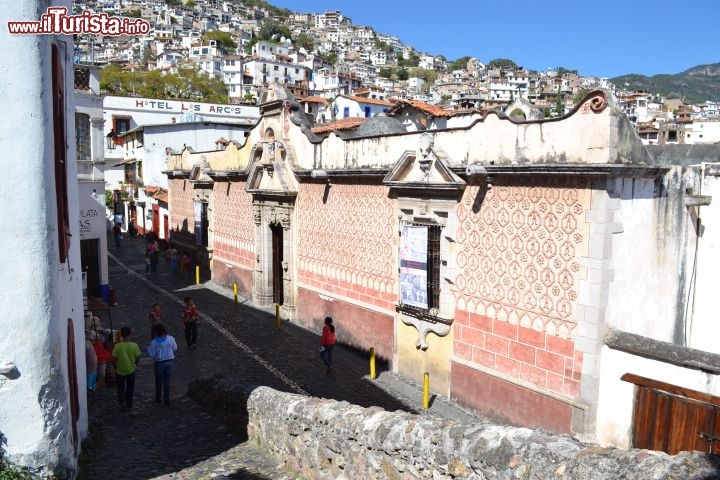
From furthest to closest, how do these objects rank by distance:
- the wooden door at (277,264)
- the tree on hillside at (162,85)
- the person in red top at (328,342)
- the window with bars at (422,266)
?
1. the tree on hillside at (162,85)
2. the wooden door at (277,264)
3. the person in red top at (328,342)
4. the window with bars at (422,266)

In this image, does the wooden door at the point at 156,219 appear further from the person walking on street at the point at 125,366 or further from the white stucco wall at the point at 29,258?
the white stucco wall at the point at 29,258

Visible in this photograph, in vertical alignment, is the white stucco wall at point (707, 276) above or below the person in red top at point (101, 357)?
above

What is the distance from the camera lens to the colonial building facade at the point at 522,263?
10062mm

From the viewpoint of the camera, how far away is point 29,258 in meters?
6.19

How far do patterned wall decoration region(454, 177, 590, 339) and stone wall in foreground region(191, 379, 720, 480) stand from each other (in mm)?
4912

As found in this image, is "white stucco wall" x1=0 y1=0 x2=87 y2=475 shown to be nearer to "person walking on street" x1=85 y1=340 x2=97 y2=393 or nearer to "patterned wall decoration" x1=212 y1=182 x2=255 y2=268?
"person walking on street" x1=85 y1=340 x2=97 y2=393

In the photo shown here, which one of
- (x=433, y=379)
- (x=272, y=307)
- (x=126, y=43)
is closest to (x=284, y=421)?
(x=433, y=379)

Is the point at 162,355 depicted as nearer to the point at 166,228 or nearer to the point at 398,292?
the point at 398,292

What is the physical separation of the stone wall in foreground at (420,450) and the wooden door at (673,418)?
488 cm

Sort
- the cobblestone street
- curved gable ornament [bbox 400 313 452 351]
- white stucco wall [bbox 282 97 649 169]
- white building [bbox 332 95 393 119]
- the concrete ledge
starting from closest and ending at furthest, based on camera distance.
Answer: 1. the cobblestone street
2. the concrete ledge
3. white stucco wall [bbox 282 97 649 169]
4. curved gable ornament [bbox 400 313 452 351]
5. white building [bbox 332 95 393 119]

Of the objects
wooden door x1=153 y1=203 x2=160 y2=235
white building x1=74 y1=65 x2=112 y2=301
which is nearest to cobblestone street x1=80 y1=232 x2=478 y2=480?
white building x1=74 y1=65 x2=112 y2=301

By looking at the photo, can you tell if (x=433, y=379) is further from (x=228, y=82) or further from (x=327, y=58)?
(x=327, y=58)

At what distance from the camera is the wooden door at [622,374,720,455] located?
8.70 m

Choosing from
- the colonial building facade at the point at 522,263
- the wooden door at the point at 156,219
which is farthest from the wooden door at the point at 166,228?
the colonial building facade at the point at 522,263
